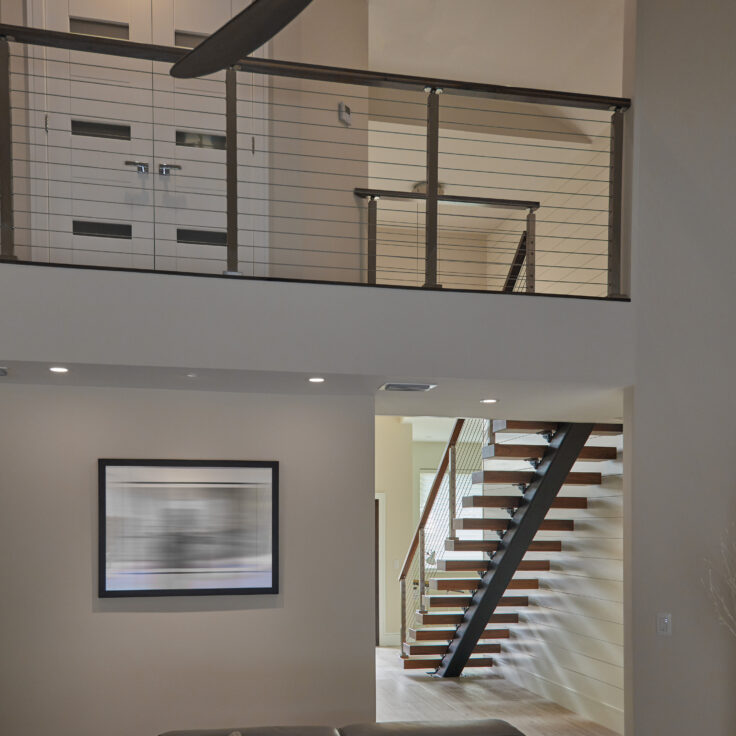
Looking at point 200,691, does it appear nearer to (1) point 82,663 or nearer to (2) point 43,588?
(1) point 82,663

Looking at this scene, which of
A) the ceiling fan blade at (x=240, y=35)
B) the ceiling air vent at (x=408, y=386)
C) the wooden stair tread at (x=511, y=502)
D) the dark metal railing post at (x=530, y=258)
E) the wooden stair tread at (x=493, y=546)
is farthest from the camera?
the wooden stair tread at (x=493, y=546)

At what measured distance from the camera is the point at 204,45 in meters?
2.38

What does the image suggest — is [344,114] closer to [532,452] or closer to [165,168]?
[165,168]

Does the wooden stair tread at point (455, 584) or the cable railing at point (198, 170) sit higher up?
the cable railing at point (198, 170)

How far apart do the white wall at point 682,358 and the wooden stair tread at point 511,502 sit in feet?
8.42

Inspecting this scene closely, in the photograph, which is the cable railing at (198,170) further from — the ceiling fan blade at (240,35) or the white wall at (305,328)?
the ceiling fan blade at (240,35)

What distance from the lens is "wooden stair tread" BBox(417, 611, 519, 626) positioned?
8391 millimetres

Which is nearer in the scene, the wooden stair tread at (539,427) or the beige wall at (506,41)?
the beige wall at (506,41)

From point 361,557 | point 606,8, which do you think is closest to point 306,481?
point 361,557

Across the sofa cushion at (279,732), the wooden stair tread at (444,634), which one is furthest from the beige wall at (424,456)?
the sofa cushion at (279,732)

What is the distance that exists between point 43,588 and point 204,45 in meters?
3.66

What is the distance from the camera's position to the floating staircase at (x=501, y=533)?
23.2 feet

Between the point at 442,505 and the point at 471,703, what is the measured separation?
206 cm

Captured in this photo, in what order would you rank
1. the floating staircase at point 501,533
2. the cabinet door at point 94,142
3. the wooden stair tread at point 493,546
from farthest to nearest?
the wooden stair tread at point 493,546 < the floating staircase at point 501,533 < the cabinet door at point 94,142
